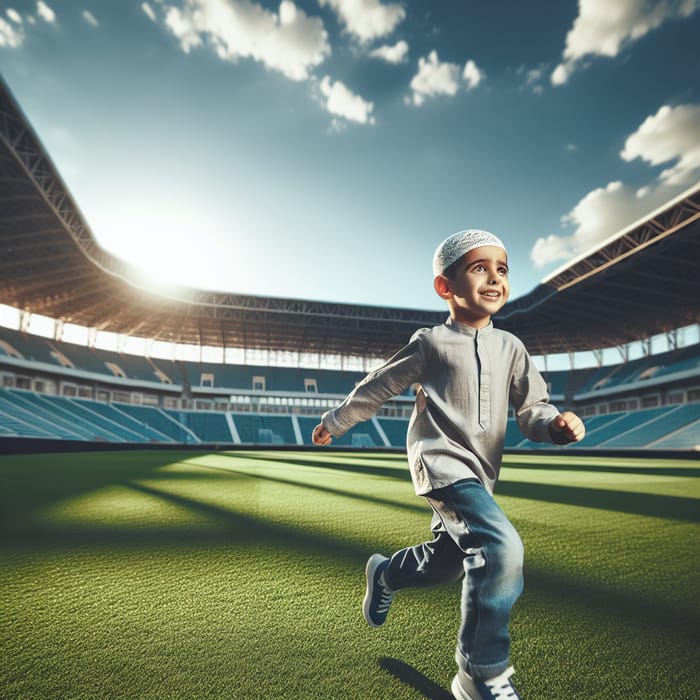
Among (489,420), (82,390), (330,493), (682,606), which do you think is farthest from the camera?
(82,390)

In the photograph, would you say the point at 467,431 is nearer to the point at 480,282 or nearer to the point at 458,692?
the point at 480,282

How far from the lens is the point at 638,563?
309cm

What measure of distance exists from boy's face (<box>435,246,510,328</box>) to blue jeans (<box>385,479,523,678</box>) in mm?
723

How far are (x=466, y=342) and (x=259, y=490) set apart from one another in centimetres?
623

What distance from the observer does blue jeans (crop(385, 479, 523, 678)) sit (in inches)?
55.6

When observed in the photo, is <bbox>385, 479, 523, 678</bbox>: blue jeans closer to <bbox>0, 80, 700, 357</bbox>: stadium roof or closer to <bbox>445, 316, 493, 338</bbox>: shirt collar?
<bbox>445, 316, 493, 338</bbox>: shirt collar

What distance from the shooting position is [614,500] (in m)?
6.42

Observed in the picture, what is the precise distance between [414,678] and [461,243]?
175 centimetres

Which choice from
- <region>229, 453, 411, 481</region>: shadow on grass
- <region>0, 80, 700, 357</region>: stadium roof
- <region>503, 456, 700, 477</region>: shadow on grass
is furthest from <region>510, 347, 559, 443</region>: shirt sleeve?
<region>0, 80, 700, 357</region>: stadium roof

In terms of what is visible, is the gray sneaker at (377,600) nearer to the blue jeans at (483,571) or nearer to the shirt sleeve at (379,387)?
the blue jeans at (483,571)

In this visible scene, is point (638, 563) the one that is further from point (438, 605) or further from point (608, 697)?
point (608, 697)

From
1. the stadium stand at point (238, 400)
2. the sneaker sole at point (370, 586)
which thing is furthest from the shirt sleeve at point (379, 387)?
the stadium stand at point (238, 400)

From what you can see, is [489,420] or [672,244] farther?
[672,244]

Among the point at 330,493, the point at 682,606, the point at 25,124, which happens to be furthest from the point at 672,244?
the point at 25,124
